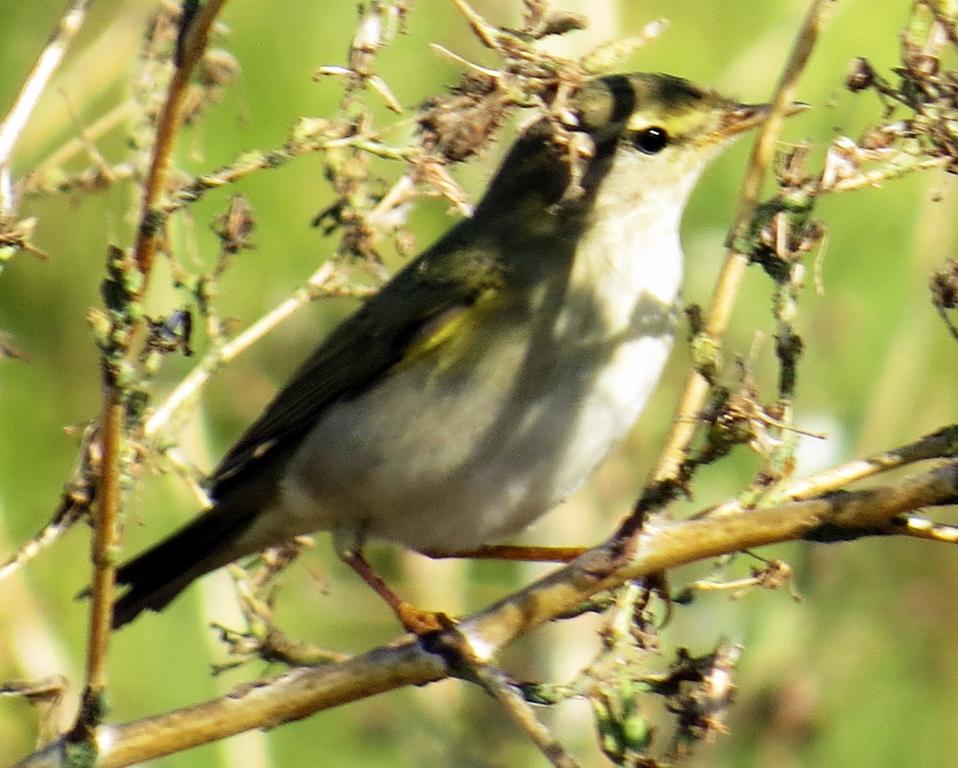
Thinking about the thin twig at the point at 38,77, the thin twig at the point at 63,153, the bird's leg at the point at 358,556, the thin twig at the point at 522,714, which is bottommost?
the bird's leg at the point at 358,556

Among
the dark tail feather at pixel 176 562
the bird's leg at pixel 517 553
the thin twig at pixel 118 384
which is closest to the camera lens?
the thin twig at pixel 118 384

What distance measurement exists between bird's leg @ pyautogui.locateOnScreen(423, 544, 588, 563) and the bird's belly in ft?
0.26

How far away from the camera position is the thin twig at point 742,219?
1.90 m

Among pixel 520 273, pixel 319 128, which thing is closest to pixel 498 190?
pixel 520 273

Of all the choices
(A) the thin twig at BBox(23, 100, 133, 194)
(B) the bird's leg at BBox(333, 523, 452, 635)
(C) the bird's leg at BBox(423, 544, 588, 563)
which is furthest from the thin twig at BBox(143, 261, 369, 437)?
(C) the bird's leg at BBox(423, 544, 588, 563)

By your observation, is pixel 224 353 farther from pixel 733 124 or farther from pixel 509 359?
pixel 733 124

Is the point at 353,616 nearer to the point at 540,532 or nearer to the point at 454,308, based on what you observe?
the point at 540,532

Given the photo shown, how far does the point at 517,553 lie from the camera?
12.4ft

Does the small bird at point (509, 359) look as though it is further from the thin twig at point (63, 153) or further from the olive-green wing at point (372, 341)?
the thin twig at point (63, 153)

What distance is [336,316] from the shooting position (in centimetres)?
477

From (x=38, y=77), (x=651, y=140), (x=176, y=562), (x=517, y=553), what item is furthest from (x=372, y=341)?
(x=38, y=77)

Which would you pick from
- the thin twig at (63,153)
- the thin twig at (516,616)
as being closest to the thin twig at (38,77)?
the thin twig at (63,153)

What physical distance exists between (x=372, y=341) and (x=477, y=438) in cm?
53

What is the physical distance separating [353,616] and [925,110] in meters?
2.95
